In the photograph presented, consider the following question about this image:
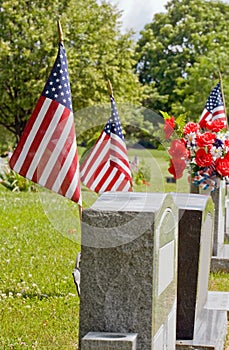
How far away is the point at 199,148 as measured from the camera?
28.9 feet

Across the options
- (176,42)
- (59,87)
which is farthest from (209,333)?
(176,42)

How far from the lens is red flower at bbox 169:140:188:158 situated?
8.90 meters

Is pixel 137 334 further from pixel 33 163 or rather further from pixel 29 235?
pixel 29 235

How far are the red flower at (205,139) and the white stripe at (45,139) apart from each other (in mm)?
1975

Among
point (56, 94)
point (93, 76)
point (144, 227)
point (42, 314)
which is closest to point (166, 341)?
point (144, 227)

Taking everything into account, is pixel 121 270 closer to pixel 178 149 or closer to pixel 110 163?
pixel 178 149

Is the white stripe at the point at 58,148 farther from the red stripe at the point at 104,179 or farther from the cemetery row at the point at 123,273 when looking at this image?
the red stripe at the point at 104,179

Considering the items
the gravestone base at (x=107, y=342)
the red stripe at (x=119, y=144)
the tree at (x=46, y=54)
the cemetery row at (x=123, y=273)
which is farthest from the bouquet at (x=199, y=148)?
the tree at (x=46, y=54)

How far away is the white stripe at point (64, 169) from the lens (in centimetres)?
716

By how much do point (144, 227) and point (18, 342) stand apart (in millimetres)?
2306

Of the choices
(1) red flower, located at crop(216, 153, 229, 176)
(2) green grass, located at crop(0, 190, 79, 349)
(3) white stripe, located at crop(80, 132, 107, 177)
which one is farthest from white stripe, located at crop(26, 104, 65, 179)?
(3) white stripe, located at crop(80, 132, 107, 177)

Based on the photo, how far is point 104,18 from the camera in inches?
1471

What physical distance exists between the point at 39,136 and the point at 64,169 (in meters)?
0.43

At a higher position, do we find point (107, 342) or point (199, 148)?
point (199, 148)
